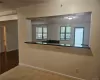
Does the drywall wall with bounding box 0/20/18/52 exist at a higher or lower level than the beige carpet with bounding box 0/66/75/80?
higher

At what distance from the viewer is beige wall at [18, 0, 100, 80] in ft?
8.80

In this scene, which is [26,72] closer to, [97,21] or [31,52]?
[31,52]

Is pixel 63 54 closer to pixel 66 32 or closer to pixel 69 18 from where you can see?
pixel 69 18

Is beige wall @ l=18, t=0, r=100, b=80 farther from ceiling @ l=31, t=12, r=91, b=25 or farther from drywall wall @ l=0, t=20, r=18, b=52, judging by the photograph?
drywall wall @ l=0, t=20, r=18, b=52

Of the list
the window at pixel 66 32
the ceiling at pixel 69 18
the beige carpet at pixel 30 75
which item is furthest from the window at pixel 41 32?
the beige carpet at pixel 30 75

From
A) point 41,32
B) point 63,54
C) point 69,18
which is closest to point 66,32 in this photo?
point 41,32

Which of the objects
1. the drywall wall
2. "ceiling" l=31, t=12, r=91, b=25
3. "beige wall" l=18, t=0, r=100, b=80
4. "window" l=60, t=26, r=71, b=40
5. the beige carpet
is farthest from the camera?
"window" l=60, t=26, r=71, b=40

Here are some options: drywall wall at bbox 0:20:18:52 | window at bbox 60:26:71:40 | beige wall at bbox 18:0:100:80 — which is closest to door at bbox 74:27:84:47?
window at bbox 60:26:71:40

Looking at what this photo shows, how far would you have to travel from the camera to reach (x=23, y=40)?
13.7 ft

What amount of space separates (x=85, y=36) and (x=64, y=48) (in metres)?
5.30

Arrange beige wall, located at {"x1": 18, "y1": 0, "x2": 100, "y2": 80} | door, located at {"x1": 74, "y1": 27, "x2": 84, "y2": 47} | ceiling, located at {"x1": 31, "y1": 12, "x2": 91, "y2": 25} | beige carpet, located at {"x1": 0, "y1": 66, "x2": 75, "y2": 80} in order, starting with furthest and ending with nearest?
1. door, located at {"x1": 74, "y1": 27, "x2": 84, "y2": 47}
2. ceiling, located at {"x1": 31, "y1": 12, "x2": 91, "y2": 25}
3. beige carpet, located at {"x1": 0, "y1": 66, "x2": 75, "y2": 80}
4. beige wall, located at {"x1": 18, "y1": 0, "x2": 100, "y2": 80}

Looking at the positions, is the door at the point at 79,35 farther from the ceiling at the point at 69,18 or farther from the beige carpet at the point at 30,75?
the beige carpet at the point at 30,75

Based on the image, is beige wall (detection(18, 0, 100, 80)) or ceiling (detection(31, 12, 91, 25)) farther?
ceiling (detection(31, 12, 91, 25))

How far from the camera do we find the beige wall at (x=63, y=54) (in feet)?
8.80
